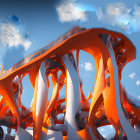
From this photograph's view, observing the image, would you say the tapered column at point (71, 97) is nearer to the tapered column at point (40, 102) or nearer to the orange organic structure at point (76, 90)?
the orange organic structure at point (76, 90)

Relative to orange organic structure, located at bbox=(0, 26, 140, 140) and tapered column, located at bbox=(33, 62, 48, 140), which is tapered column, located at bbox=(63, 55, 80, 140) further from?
tapered column, located at bbox=(33, 62, 48, 140)

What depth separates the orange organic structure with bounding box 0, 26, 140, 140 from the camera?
40.8 ft

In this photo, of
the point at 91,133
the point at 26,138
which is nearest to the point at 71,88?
the point at 91,133

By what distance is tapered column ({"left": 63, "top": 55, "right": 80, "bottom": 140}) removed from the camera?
41.3 feet

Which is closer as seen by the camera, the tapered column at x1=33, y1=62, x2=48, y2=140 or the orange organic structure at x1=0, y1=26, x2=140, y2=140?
the orange organic structure at x1=0, y1=26, x2=140, y2=140

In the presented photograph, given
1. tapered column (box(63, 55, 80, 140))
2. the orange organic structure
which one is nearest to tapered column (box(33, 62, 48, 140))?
the orange organic structure

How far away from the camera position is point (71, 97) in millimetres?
13820

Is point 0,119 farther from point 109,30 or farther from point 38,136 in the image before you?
point 109,30

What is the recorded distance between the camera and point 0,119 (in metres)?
15.7

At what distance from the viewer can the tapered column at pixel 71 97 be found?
496 inches

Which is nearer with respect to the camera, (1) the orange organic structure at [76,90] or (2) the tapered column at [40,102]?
(1) the orange organic structure at [76,90]

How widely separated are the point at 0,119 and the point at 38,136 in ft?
15.7

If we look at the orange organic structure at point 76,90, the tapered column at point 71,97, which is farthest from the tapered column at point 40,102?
the tapered column at point 71,97

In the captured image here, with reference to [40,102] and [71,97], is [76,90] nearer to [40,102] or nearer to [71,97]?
[71,97]
